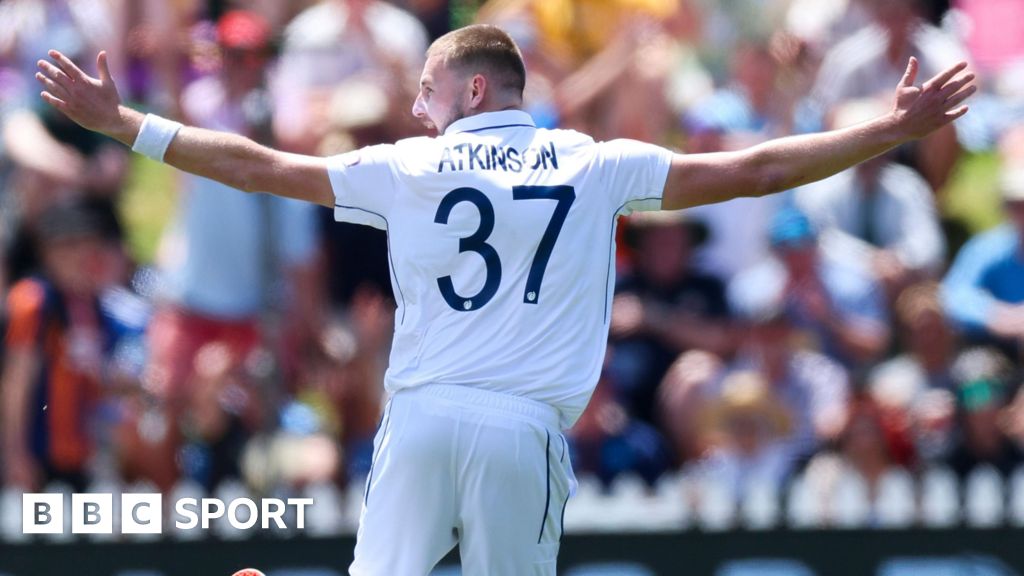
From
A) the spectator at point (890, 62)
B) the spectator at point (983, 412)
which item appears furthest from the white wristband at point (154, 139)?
the spectator at point (890, 62)

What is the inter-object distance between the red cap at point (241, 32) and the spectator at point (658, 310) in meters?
2.16

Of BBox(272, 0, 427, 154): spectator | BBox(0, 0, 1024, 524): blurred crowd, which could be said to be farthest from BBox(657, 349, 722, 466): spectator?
BBox(272, 0, 427, 154): spectator

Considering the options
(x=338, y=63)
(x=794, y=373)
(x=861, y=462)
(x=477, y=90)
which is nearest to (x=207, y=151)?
(x=477, y=90)

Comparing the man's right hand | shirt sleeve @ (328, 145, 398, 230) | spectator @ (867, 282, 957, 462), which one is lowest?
spectator @ (867, 282, 957, 462)

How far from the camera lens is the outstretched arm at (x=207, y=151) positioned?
16.0 feet

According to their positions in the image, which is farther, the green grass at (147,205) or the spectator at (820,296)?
the spectator at (820,296)

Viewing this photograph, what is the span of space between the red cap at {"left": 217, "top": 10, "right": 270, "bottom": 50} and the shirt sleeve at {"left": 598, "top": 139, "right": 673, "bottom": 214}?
12.3 feet

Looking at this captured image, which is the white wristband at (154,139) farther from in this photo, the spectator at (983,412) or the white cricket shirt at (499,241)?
the spectator at (983,412)

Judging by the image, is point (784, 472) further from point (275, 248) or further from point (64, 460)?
point (64, 460)

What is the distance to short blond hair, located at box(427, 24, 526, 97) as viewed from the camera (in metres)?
4.95

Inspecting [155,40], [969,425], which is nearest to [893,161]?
[969,425]

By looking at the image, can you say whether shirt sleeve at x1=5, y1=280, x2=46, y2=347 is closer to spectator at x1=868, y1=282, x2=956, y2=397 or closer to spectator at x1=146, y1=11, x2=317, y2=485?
spectator at x1=146, y1=11, x2=317, y2=485

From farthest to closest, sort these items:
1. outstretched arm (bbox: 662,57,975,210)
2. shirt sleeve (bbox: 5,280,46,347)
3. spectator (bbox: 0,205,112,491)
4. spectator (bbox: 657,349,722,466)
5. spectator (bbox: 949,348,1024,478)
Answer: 1. spectator (bbox: 949,348,1024,478)
2. spectator (bbox: 657,349,722,466)
3. shirt sleeve (bbox: 5,280,46,347)
4. spectator (bbox: 0,205,112,491)
5. outstretched arm (bbox: 662,57,975,210)

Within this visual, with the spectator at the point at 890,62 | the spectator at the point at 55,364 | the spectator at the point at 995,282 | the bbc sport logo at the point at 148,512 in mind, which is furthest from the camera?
the spectator at the point at 890,62
